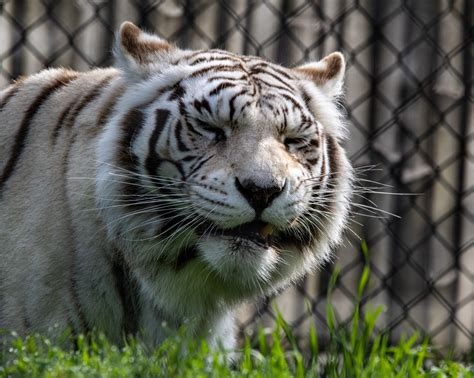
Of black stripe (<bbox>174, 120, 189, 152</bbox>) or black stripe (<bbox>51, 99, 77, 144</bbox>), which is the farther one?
black stripe (<bbox>51, 99, 77, 144</bbox>)

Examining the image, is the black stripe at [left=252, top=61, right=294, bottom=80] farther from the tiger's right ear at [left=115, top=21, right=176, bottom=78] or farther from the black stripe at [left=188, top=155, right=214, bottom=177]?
the black stripe at [left=188, top=155, right=214, bottom=177]

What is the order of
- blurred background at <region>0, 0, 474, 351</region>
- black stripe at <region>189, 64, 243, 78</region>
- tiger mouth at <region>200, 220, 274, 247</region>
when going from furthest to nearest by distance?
blurred background at <region>0, 0, 474, 351</region>, black stripe at <region>189, 64, 243, 78</region>, tiger mouth at <region>200, 220, 274, 247</region>

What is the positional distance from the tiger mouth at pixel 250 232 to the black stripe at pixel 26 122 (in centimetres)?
66

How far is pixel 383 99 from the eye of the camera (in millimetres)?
4137

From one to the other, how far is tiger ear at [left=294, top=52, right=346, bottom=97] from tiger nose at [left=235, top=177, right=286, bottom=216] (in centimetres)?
59

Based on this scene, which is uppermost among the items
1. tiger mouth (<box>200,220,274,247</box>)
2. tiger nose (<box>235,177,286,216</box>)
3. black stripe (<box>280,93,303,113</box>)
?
black stripe (<box>280,93,303,113</box>)

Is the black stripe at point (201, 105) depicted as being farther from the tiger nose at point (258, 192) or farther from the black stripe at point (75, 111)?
the black stripe at point (75, 111)

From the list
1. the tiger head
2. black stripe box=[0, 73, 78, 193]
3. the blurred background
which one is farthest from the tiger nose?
the blurred background

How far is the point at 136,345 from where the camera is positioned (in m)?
2.11

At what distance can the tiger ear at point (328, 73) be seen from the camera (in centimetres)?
291

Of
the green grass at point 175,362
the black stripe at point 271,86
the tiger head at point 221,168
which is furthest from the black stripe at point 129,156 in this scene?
the green grass at point 175,362

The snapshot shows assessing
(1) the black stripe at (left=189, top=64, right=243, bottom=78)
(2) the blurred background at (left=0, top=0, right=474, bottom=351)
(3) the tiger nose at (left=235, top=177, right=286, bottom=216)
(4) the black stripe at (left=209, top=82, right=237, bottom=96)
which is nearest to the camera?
(3) the tiger nose at (left=235, top=177, right=286, bottom=216)

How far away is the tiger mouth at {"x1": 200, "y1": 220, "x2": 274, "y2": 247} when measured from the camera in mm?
2484

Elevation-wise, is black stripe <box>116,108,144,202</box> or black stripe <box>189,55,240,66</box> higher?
black stripe <box>189,55,240,66</box>
